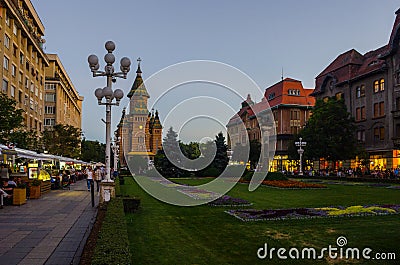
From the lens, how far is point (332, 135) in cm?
5459

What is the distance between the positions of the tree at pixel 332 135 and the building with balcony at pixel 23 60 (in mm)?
38011

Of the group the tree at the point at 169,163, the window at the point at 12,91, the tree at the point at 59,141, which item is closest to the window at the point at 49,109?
the tree at the point at 59,141

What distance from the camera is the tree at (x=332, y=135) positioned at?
176 feet

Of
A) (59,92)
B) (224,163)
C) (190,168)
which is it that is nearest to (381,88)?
(224,163)

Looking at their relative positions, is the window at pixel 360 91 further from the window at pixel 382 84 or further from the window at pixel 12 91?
the window at pixel 12 91

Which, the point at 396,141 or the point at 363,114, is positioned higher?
the point at 363,114

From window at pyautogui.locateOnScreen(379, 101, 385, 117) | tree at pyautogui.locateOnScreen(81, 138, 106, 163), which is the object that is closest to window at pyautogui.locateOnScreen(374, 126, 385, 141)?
window at pyautogui.locateOnScreen(379, 101, 385, 117)

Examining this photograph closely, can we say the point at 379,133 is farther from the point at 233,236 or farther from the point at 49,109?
the point at 49,109

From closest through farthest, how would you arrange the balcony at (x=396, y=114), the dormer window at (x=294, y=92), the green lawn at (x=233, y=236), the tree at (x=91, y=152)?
the green lawn at (x=233, y=236)
the balcony at (x=396, y=114)
the dormer window at (x=294, y=92)
the tree at (x=91, y=152)

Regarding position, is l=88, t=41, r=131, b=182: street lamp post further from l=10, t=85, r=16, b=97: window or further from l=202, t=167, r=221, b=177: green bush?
l=202, t=167, r=221, b=177: green bush

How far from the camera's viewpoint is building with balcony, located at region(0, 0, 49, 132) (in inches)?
1783

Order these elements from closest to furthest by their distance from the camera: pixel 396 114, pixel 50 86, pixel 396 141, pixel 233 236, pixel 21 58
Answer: pixel 233 236 < pixel 396 141 < pixel 396 114 < pixel 21 58 < pixel 50 86

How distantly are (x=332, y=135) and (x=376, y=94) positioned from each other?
8.82m

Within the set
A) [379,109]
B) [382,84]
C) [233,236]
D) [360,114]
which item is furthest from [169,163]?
[233,236]
